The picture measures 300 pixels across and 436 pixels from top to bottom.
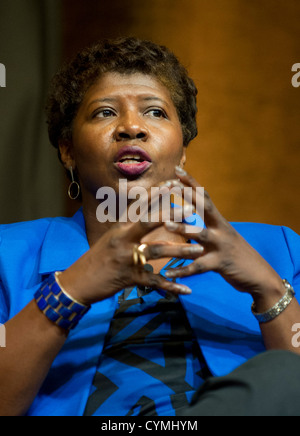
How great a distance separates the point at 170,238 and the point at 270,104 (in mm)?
848

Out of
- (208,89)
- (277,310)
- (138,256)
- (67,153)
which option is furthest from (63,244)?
(208,89)

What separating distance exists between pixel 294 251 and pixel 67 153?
0.64m

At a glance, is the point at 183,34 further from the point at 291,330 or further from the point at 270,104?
the point at 291,330

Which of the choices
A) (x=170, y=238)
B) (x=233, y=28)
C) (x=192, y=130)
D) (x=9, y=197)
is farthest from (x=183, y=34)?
(x=170, y=238)

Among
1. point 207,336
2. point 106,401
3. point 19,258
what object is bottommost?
point 106,401

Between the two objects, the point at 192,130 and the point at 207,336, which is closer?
the point at 207,336

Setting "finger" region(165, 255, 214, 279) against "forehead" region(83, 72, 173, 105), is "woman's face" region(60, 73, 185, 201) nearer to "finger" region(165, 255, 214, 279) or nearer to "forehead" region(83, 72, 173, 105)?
"forehead" region(83, 72, 173, 105)

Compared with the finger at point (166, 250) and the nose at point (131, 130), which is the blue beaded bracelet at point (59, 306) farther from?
the nose at point (131, 130)

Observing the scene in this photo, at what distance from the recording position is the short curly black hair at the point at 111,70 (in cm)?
138

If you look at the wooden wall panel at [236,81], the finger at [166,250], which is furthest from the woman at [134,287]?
the wooden wall panel at [236,81]

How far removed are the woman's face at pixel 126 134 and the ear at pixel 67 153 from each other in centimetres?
6

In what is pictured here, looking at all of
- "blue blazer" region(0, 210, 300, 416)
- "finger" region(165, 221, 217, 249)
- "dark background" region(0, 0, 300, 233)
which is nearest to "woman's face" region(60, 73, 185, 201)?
"blue blazer" region(0, 210, 300, 416)

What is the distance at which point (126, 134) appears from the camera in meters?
1.23

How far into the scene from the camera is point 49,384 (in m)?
1.07
